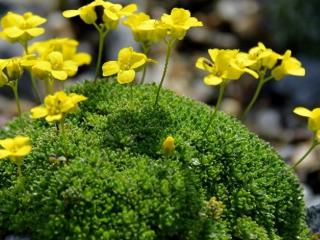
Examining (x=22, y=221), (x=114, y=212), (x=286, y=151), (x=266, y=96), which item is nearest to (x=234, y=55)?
(x=114, y=212)

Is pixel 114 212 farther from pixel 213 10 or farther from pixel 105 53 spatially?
pixel 213 10

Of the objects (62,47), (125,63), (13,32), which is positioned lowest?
(62,47)

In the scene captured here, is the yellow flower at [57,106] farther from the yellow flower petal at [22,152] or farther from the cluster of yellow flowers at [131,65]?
the yellow flower petal at [22,152]

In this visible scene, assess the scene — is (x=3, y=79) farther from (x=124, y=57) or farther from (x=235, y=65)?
(x=235, y=65)

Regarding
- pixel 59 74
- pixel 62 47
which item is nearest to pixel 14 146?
pixel 59 74

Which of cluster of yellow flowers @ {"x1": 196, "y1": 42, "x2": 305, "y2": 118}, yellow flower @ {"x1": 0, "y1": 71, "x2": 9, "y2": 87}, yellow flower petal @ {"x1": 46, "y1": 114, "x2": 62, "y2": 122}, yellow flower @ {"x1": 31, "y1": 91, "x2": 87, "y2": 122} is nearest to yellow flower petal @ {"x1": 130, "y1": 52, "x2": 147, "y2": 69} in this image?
cluster of yellow flowers @ {"x1": 196, "y1": 42, "x2": 305, "y2": 118}

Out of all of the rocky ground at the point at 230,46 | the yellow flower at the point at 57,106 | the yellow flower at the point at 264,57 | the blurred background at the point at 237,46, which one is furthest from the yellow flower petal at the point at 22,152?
the blurred background at the point at 237,46
